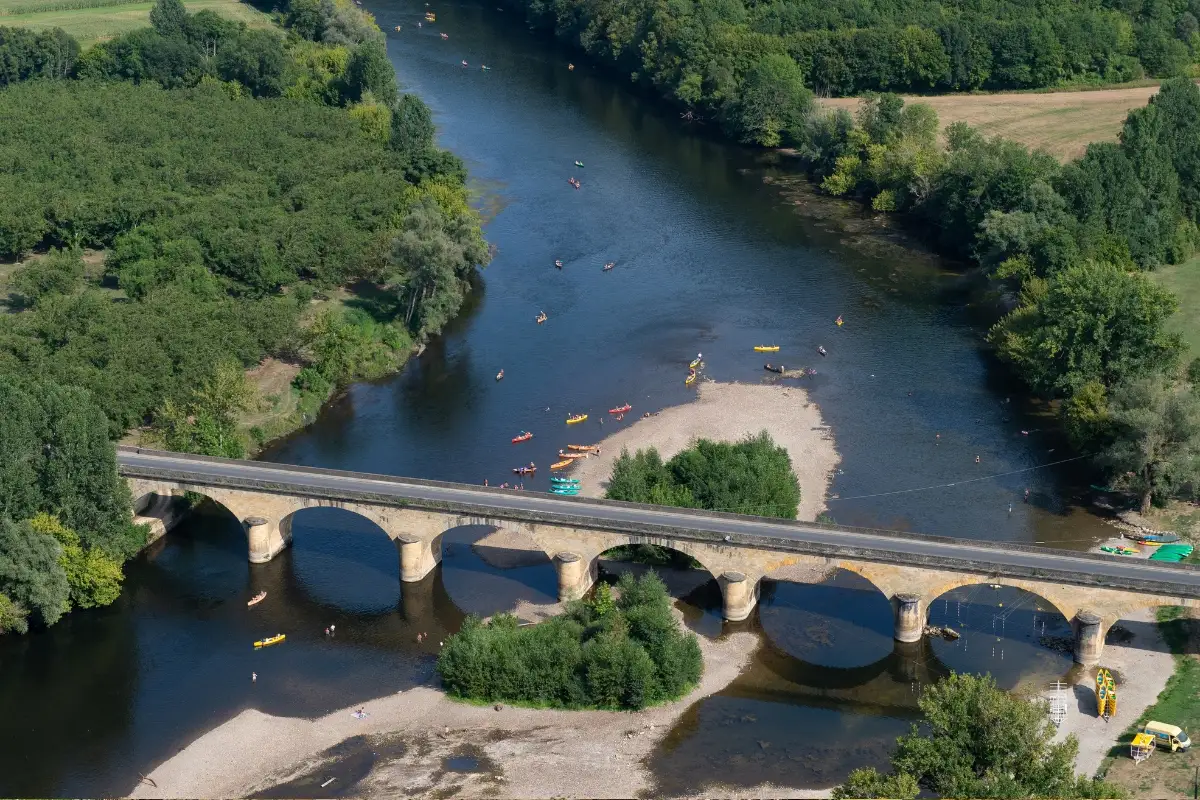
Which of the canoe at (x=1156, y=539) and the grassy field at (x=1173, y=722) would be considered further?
the canoe at (x=1156, y=539)

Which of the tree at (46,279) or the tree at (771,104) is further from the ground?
the tree at (771,104)

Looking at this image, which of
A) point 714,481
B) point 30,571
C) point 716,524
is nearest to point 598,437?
point 714,481

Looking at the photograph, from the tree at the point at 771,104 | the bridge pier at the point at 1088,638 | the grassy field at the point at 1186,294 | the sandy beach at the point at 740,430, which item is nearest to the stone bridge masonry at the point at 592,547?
the bridge pier at the point at 1088,638

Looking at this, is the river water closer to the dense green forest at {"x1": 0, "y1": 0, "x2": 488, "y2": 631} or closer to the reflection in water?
the reflection in water

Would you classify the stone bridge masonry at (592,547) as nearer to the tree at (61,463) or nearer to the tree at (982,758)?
the tree at (61,463)

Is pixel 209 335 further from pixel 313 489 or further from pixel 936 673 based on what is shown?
pixel 936 673

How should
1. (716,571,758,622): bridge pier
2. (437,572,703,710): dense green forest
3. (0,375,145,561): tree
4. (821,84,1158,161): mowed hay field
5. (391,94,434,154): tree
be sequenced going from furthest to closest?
(821,84,1158,161): mowed hay field, (391,94,434,154): tree, (0,375,145,561): tree, (716,571,758,622): bridge pier, (437,572,703,710): dense green forest

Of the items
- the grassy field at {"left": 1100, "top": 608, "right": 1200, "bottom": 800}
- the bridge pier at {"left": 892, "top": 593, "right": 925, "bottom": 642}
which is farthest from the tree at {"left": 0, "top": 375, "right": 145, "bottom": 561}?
the grassy field at {"left": 1100, "top": 608, "right": 1200, "bottom": 800}
